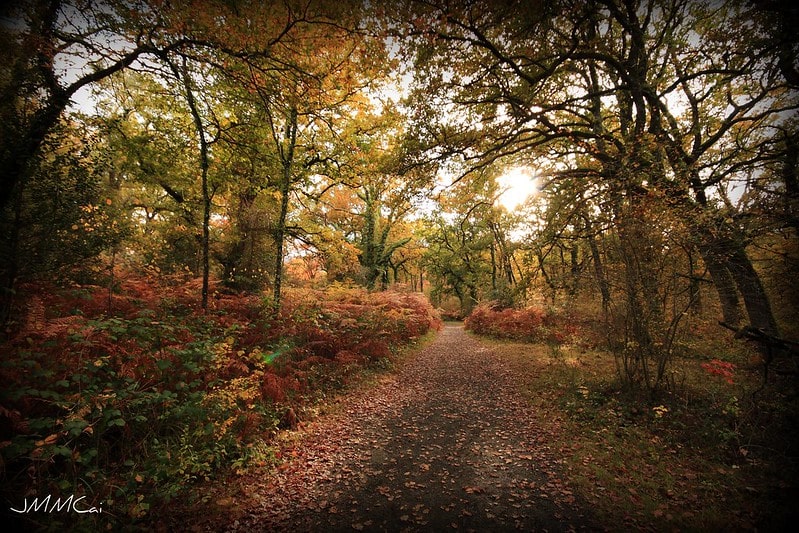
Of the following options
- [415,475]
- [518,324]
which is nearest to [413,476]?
[415,475]

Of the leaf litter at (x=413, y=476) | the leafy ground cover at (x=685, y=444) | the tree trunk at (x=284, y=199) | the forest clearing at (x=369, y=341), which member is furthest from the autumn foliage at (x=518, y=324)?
the tree trunk at (x=284, y=199)

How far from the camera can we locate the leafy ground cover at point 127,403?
2928 millimetres

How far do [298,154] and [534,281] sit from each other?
974cm

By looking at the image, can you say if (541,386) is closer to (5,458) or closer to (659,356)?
(659,356)

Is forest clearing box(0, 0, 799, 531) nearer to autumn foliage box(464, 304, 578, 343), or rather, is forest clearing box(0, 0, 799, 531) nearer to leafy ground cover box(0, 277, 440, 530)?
leafy ground cover box(0, 277, 440, 530)

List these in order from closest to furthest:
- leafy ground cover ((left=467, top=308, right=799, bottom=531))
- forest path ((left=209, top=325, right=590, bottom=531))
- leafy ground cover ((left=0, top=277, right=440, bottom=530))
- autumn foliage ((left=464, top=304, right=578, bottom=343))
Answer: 1. leafy ground cover ((left=0, top=277, right=440, bottom=530))
2. leafy ground cover ((left=467, top=308, right=799, bottom=531))
3. forest path ((left=209, top=325, right=590, bottom=531))
4. autumn foliage ((left=464, top=304, right=578, bottom=343))

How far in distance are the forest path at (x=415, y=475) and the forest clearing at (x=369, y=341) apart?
1.7 inches

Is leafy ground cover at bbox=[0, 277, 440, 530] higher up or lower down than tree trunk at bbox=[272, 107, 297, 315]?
lower down

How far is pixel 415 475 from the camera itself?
14.6ft

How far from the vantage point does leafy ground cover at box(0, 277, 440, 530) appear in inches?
115

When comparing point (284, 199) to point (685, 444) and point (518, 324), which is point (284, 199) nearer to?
point (685, 444)

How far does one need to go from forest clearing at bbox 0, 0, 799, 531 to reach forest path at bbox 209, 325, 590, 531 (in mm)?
44

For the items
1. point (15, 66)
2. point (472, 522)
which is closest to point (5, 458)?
point (472, 522)

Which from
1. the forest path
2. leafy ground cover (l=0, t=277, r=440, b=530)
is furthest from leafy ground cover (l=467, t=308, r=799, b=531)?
leafy ground cover (l=0, t=277, r=440, b=530)
